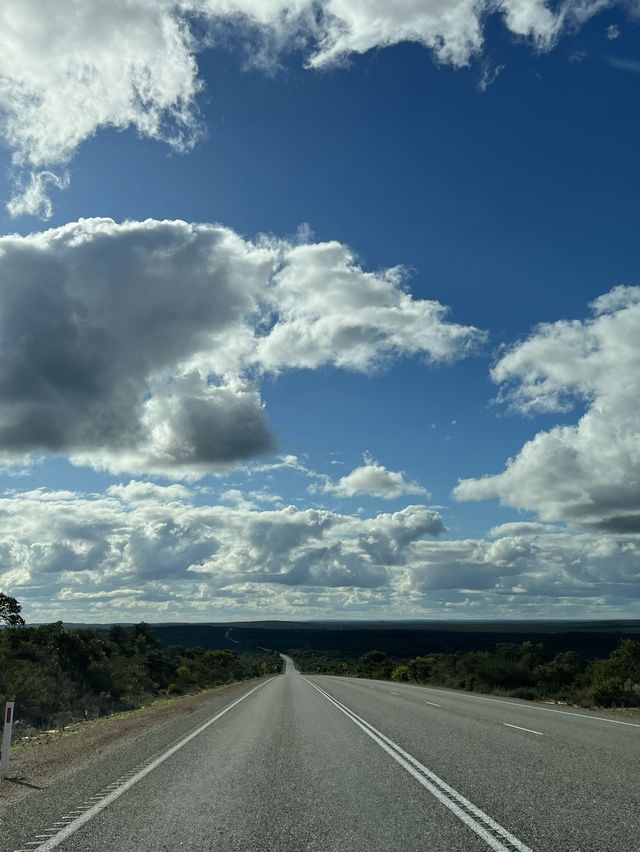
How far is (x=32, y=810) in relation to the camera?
8492mm

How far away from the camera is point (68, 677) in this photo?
35812mm

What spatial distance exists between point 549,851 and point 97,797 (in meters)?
5.50

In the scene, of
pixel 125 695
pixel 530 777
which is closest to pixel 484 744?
pixel 530 777

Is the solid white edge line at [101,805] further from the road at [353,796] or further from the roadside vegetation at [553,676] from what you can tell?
the roadside vegetation at [553,676]

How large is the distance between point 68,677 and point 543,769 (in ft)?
98.6

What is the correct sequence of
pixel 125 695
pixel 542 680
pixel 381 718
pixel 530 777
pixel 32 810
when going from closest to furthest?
1. pixel 32 810
2. pixel 530 777
3. pixel 381 718
4. pixel 125 695
5. pixel 542 680

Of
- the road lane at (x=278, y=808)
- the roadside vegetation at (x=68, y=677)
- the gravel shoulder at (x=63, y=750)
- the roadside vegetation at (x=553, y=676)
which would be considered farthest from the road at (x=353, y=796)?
the roadside vegetation at (x=553, y=676)

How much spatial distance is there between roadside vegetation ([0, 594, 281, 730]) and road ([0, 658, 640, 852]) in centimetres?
1134

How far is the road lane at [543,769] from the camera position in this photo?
23.4 ft

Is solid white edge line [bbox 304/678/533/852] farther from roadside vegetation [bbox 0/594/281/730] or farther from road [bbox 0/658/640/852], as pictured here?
roadside vegetation [bbox 0/594/281/730]

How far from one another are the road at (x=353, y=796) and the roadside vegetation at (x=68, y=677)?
37.2 feet

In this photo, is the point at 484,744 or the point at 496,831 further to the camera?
the point at 484,744

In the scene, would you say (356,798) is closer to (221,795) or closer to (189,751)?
(221,795)

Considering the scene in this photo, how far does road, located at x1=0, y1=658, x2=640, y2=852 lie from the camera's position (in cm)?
682
